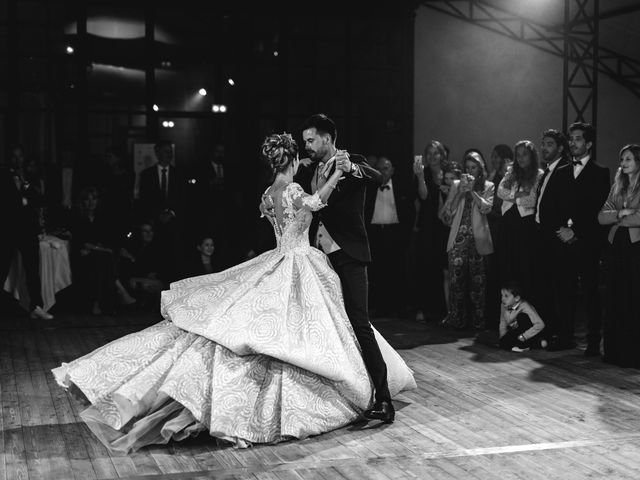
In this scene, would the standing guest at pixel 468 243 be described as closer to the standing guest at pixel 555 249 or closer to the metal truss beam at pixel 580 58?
the standing guest at pixel 555 249

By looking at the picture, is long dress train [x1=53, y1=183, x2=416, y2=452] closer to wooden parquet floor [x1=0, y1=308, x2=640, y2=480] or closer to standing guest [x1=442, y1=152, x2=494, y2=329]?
wooden parquet floor [x1=0, y1=308, x2=640, y2=480]

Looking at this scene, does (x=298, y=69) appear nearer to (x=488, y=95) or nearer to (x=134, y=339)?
(x=488, y=95)

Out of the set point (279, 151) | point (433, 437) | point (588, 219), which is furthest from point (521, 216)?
point (433, 437)

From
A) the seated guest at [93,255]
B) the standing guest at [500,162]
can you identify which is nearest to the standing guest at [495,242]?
the standing guest at [500,162]

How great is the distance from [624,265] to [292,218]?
Answer: 2770mm

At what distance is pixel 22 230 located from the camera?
336 inches

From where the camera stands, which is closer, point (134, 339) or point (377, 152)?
point (134, 339)

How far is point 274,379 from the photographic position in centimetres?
440

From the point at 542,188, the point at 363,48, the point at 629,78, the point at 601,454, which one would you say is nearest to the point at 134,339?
the point at 601,454

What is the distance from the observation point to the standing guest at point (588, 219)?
6.65m

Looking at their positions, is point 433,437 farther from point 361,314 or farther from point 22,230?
point 22,230

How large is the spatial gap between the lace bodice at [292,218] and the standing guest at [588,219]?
2.76 m

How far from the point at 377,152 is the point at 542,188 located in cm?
493

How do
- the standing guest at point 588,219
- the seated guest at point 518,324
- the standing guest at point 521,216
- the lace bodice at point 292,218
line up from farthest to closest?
the standing guest at point 521,216
the seated guest at point 518,324
the standing guest at point 588,219
the lace bodice at point 292,218
